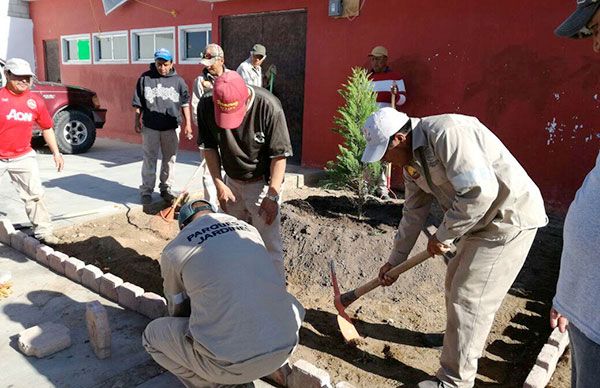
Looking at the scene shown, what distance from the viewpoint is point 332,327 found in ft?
11.5

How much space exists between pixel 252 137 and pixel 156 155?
319 cm

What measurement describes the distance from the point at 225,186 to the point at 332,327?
1.32m

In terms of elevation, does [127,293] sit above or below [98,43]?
below

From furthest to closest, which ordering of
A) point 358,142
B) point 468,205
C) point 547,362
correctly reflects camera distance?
point 358,142 < point 547,362 < point 468,205

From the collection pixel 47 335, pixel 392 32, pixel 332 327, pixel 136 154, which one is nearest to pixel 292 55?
pixel 392 32

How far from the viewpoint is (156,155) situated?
242 inches

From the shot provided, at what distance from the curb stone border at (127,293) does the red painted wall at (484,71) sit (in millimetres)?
4644

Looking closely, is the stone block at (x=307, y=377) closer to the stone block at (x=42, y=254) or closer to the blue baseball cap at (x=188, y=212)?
the blue baseball cap at (x=188, y=212)

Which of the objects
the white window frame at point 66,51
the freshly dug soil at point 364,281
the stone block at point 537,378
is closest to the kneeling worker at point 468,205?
the stone block at point 537,378

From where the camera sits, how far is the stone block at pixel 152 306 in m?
3.36

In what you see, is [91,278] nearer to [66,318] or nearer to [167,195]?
[66,318]

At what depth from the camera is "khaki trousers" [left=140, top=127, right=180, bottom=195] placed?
6.08 metres

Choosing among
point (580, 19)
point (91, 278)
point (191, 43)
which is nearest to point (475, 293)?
point (580, 19)

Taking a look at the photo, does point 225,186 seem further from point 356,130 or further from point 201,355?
point 356,130
